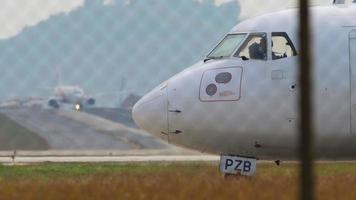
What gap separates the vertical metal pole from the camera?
5.88 meters

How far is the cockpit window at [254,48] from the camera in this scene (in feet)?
51.3

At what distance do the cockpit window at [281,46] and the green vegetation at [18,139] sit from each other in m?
63.2

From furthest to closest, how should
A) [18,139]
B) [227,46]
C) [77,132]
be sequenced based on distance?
[77,132]
[18,139]
[227,46]

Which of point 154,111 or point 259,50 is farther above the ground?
point 259,50

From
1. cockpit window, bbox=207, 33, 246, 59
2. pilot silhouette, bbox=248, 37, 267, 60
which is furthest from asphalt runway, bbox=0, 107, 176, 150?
pilot silhouette, bbox=248, 37, 267, 60

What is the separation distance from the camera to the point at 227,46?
16.2 meters

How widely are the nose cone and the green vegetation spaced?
62826 millimetres

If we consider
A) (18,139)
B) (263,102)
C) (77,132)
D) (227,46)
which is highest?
(227,46)

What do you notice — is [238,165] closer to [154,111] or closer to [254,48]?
[154,111]

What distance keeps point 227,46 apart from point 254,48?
0.59 meters

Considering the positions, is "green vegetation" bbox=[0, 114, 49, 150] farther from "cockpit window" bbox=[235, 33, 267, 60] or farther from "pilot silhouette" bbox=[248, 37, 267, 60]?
"pilot silhouette" bbox=[248, 37, 267, 60]

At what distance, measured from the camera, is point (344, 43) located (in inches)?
588

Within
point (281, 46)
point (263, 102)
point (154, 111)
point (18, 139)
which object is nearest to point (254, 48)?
point (281, 46)

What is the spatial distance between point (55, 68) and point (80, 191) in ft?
3.86
